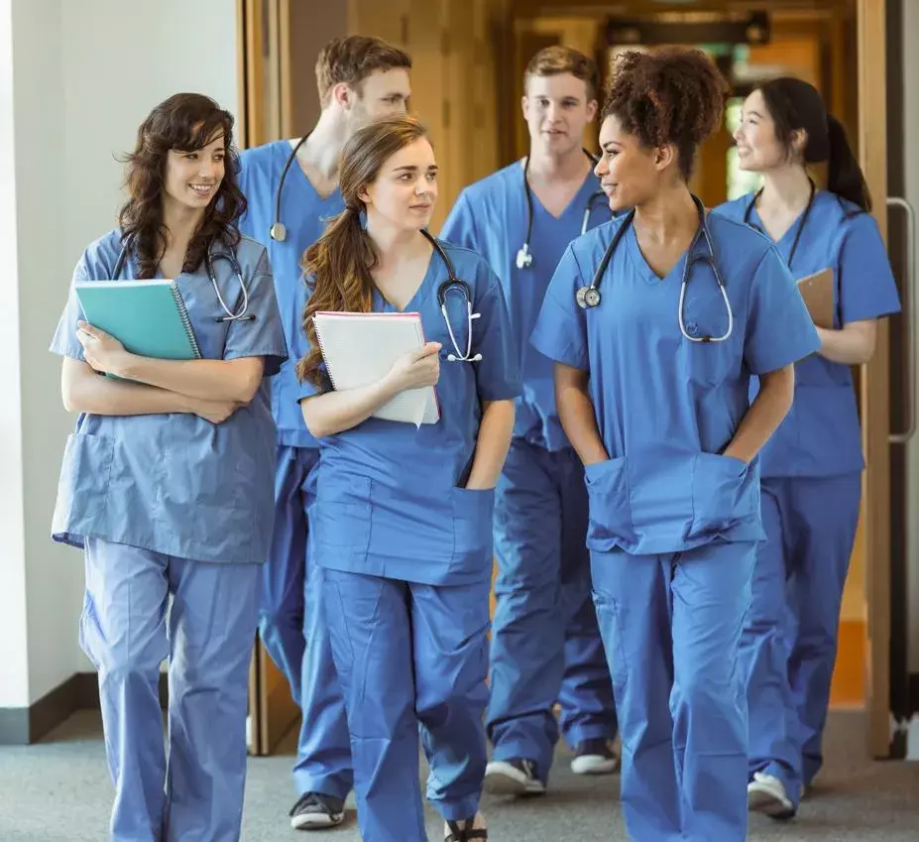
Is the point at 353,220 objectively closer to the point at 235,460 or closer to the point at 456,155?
the point at 235,460

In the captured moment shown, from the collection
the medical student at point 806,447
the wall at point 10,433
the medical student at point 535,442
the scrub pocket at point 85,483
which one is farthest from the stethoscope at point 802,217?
the wall at point 10,433

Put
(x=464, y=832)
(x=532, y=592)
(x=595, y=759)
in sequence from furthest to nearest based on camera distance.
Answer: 1. (x=595, y=759)
2. (x=532, y=592)
3. (x=464, y=832)

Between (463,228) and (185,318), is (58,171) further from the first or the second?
(185,318)

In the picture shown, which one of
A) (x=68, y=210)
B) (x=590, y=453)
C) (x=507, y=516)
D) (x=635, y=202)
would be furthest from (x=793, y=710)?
(x=68, y=210)

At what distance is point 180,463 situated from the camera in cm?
249

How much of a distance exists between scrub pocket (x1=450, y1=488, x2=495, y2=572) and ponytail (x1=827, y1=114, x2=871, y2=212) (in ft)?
3.86

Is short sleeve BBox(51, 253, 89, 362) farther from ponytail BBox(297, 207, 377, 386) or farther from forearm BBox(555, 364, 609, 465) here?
forearm BBox(555, 364, 609, 465)

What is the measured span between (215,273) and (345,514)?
0.45 meters

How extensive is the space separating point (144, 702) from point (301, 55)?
1.77m

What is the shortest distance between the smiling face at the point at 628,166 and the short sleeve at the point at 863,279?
0.80 m

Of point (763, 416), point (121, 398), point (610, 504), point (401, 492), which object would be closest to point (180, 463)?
point (121, 398)

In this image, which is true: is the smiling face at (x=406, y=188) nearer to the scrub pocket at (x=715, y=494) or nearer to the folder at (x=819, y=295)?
the scrub pocket at (x=715, y=494)

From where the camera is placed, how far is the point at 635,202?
252 centimetres

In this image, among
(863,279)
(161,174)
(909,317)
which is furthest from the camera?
(909,317)
